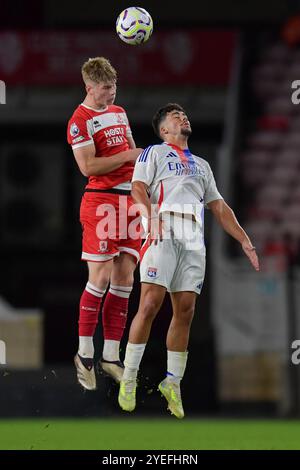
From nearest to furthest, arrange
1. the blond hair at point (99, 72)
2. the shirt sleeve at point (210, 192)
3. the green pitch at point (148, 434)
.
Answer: the blond hair at point (99, 72) → the shirt sleeve at point (210, 192) → the green pitch at point (148, 434)

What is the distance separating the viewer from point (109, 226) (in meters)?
7.30

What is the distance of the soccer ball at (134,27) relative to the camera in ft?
24.6

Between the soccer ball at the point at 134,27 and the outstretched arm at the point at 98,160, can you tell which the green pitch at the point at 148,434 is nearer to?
the outstretched arm at the point at 98,160

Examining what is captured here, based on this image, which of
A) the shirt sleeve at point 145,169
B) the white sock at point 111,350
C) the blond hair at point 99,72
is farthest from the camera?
the white sock at point 111,350

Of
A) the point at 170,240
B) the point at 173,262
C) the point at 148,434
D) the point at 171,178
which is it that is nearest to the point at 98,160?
the point at 171,178

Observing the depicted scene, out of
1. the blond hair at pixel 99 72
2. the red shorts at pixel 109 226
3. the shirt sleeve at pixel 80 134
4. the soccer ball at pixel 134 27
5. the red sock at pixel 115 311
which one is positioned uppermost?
the soccer ball at pixel 134 27

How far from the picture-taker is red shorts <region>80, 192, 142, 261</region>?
7309mm

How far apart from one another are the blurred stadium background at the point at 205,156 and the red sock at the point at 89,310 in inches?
372

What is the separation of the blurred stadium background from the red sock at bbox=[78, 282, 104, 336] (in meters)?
9.44

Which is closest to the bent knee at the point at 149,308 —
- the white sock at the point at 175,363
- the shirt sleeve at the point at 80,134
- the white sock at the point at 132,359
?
the white sock at the point at 132,359

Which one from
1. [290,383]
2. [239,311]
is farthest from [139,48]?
[290,383]

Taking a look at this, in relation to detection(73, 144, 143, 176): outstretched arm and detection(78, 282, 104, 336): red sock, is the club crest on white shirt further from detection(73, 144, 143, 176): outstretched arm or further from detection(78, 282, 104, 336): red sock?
detection(73, 144, 143, 176): outstretched arm

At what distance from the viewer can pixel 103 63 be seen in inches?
285

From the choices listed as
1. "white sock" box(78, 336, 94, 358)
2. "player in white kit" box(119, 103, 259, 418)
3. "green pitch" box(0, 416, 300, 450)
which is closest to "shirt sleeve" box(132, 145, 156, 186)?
"player in white kit" box(119, 103, 259, 418)
